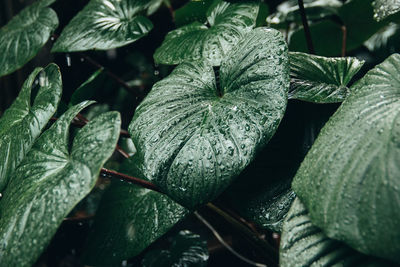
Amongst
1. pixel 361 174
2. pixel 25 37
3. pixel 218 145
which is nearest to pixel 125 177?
pixel 218 145

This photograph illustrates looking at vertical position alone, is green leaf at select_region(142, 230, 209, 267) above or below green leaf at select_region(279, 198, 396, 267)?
below

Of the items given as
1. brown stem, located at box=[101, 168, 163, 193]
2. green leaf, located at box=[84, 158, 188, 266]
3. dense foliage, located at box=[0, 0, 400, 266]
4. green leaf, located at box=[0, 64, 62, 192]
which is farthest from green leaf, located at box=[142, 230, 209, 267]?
green leaf, located at box=[0, 64, 62, 192]

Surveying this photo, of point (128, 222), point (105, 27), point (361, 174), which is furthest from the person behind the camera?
point (105, 27)

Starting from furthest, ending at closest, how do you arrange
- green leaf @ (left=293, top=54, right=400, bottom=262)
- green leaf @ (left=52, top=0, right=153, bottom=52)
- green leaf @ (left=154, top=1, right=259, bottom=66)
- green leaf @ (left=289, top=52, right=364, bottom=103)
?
green leaf @ (left=52, top=0, right=153, bottom=52), green leaf @ (left=154, top=1, right=259, bottom=66), green leaf @ (left=289, top=52, right=364, bottom=103), green leaf @ (left=293, top=54, right=400, bottom=262)

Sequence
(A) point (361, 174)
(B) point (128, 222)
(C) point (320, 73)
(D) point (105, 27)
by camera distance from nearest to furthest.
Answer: (A) point (361, 174) < (C) point (320, 73) < (B) point (128, 222) < (D) point (105, 27)

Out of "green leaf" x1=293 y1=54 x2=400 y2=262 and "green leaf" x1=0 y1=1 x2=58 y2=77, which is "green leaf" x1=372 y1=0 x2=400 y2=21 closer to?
"green leaf" x1=293 y1=54 x2=400 y2=262

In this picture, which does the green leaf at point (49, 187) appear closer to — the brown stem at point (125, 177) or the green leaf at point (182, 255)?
the brown stem at point (125, 177)

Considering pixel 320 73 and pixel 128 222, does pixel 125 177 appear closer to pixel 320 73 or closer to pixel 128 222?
pixel 128 222

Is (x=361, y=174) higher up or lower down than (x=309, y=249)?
higher up
